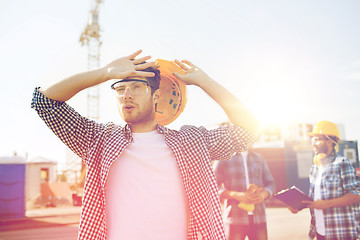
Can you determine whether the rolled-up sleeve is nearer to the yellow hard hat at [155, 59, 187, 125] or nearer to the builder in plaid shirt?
the builder in plaid shirt

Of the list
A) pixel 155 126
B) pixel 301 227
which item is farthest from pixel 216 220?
pixel 301 227

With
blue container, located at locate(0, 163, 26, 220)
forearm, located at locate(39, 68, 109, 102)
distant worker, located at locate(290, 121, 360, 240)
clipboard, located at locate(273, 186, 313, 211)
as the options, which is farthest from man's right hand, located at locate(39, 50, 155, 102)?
blue container, located at locate(0, 163, 26, 220)

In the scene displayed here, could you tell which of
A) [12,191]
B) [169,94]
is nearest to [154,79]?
[169,94]

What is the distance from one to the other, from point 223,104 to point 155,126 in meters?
0.47

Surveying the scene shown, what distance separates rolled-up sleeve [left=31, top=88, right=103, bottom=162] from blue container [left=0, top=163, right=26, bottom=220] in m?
14.9

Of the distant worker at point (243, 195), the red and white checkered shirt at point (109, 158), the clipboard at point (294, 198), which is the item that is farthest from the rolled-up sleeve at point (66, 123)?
the clipboard at point (294, 198)

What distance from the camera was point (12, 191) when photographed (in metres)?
14.6

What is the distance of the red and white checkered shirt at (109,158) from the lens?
1.81 m

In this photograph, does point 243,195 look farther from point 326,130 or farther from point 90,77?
point 90,77

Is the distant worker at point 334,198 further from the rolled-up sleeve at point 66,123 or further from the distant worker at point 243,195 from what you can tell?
the rolled-up sleeve at point 66,123

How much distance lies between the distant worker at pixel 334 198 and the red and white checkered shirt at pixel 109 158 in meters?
2.47

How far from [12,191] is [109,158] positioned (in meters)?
15.1

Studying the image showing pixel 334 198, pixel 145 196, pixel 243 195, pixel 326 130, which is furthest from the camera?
pixel 326 130

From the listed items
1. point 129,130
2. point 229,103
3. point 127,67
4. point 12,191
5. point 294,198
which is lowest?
point 12,191
